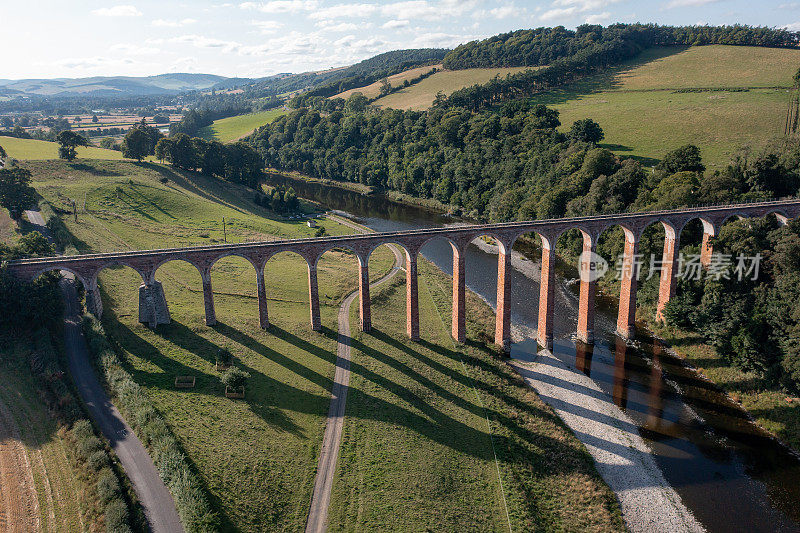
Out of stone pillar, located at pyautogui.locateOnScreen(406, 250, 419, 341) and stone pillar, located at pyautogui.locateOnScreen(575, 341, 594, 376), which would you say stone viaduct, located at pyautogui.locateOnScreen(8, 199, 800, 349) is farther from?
stone pillar, located at pyautogui.locateOnScreen(575, 341, 594, 376)

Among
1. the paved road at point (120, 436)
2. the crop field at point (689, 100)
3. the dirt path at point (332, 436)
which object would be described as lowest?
the dirt path at point (332, 436)

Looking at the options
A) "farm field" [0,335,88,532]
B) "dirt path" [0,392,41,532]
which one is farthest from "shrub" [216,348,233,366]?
"dirt path" [0,392,41,532]

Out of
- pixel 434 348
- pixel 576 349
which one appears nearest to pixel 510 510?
pixel 434 348

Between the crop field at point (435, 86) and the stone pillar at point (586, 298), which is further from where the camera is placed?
the crop field at point (435, 86)

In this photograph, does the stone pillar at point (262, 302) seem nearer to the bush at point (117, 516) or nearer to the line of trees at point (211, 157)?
the bush at point (117, 516)

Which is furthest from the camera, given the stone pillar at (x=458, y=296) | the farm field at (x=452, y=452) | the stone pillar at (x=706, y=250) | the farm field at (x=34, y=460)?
the stone pillar at (x=706, y=250)

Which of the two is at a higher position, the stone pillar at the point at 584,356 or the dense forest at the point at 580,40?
the dense forest at the point at 580,40

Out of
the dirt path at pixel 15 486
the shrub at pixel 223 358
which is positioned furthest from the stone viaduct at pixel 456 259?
the dirt path at pixel 15 486

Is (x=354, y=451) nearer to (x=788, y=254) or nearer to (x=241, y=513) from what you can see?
(x=241, y=513)
